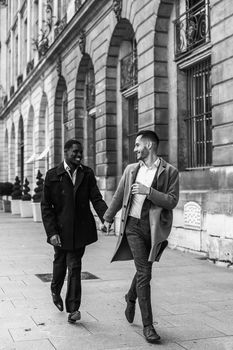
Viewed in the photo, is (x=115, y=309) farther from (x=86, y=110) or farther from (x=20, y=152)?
(x=20, y=152)

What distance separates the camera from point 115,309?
5852 mm

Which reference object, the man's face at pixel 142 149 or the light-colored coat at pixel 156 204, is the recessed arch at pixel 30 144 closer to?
the light-colored coat at pixel 156 204

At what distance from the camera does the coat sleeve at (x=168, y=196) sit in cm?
474

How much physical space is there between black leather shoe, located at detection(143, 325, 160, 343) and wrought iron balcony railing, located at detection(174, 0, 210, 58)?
7.28 meters

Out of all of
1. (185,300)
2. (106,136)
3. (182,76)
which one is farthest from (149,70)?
(185,300)

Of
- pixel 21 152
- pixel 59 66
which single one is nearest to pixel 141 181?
pixel 59 66

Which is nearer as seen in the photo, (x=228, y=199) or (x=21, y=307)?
(x=21, y=307)

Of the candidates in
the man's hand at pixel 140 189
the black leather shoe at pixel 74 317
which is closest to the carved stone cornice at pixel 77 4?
the man's hand at pixel 140 189

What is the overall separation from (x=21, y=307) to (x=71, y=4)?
55.8 feet

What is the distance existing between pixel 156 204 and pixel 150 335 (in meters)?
→ 1.14

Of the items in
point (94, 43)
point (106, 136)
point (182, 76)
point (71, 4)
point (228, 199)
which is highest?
point (71, 4)

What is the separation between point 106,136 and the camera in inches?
636

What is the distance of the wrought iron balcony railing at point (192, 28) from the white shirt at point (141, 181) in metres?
6.28

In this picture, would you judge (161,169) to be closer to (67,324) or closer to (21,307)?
(67,324)
